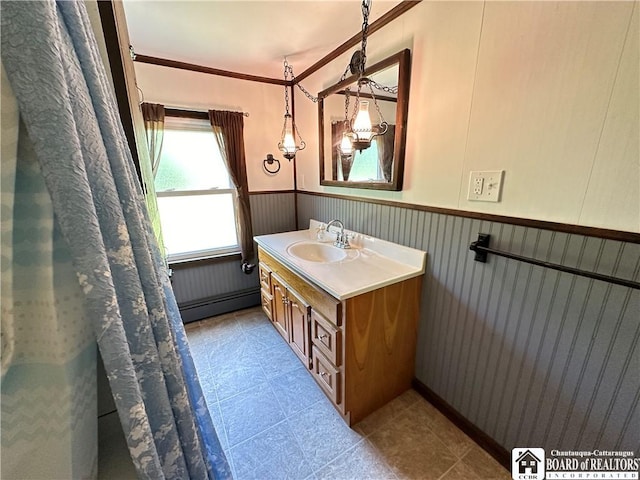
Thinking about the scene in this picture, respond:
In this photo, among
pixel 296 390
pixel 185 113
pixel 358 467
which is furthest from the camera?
pixel 185 113

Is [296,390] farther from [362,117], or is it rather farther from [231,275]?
[362,117]

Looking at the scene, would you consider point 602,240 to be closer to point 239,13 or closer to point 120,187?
point 120,187

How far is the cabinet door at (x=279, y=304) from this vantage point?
1.82 meters

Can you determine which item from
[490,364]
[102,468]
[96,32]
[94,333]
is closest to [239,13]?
[96,32]

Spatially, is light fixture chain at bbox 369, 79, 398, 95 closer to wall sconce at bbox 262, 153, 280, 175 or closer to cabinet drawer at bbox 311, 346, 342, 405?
wall sconce at bbox 262, 153, 280, 175

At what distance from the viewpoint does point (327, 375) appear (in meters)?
1.45

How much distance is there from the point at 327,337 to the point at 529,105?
1332 mm

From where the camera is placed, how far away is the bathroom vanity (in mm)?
1257

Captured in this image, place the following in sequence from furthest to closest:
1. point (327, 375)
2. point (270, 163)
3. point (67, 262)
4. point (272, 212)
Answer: point (272, 212) < point (270, 163) < point (327, 375) < point (67, 262)

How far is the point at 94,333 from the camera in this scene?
427mm

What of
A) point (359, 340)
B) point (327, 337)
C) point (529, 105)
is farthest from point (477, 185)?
point (327, 337)

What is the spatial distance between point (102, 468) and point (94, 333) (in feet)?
0.97

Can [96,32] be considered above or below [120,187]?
above

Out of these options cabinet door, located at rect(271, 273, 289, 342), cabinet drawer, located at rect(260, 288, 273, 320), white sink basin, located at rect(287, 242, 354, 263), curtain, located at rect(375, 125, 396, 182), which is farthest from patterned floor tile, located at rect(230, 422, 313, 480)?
curtain, located at rect(375, 125, 396, 182)
